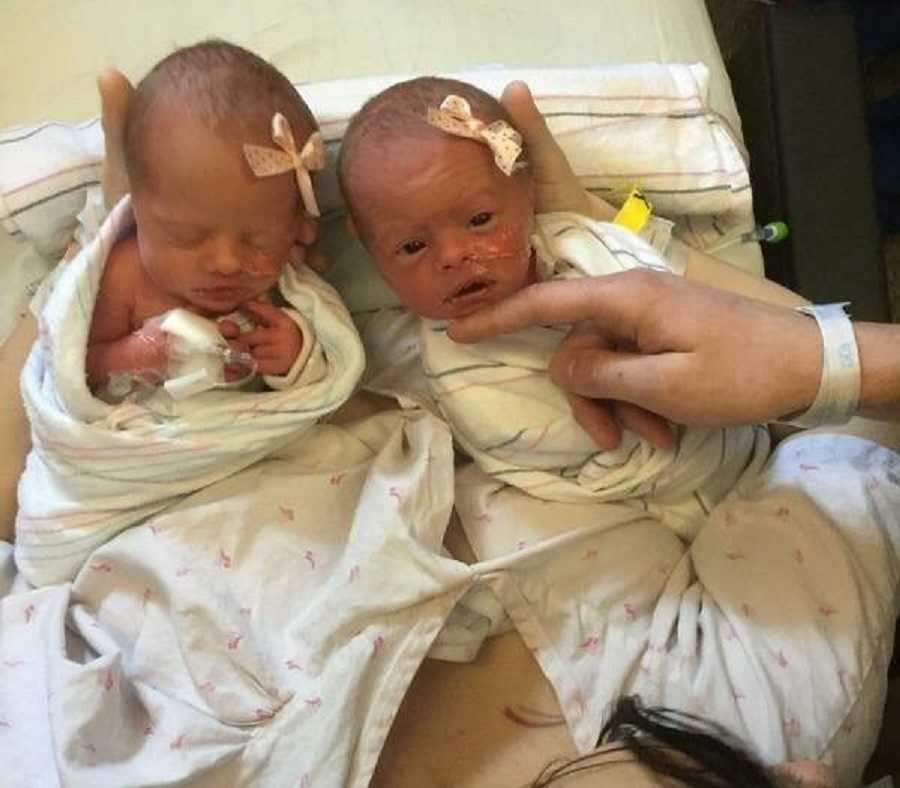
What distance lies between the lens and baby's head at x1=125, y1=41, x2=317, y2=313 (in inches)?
41.0

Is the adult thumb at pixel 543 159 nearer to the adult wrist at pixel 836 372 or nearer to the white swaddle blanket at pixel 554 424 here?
the white swaddle blanket at pixel 554 424

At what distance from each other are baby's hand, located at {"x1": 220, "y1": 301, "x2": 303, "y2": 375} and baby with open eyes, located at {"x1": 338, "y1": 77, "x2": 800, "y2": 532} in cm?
12

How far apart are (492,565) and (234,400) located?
0.31 metres

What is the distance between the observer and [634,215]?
1261 mm

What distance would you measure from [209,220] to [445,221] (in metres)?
0.23

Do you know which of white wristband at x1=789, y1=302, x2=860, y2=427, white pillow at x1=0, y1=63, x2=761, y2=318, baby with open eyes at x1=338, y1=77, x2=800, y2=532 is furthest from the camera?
white pillow at x1=0, y1=63, x2=761, y2=318

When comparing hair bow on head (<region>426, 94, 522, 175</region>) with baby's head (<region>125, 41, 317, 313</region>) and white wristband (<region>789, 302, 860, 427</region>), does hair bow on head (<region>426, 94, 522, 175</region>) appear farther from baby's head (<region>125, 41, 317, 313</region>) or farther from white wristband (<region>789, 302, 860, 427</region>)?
white wristband (<region>789, 302, 860, 427</region>)

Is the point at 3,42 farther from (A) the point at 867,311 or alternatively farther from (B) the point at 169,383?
(A) the point at 867,311

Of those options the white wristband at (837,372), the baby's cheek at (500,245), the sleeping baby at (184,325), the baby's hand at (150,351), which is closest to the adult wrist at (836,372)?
the white wristband at (837,372)

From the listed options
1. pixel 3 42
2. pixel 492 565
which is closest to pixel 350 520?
pixel 492 565

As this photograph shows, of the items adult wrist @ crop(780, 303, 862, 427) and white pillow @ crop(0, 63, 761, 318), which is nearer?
adult wrist @ crop(780, 303, 862, 427)

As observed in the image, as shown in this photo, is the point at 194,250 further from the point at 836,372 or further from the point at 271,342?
the point at 836,372

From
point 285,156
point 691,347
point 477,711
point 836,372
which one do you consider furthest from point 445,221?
point 477,711

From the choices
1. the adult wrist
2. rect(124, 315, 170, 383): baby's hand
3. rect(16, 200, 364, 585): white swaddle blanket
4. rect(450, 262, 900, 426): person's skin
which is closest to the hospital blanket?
rect(16, 200, 364, 585): white swaddle blanket
